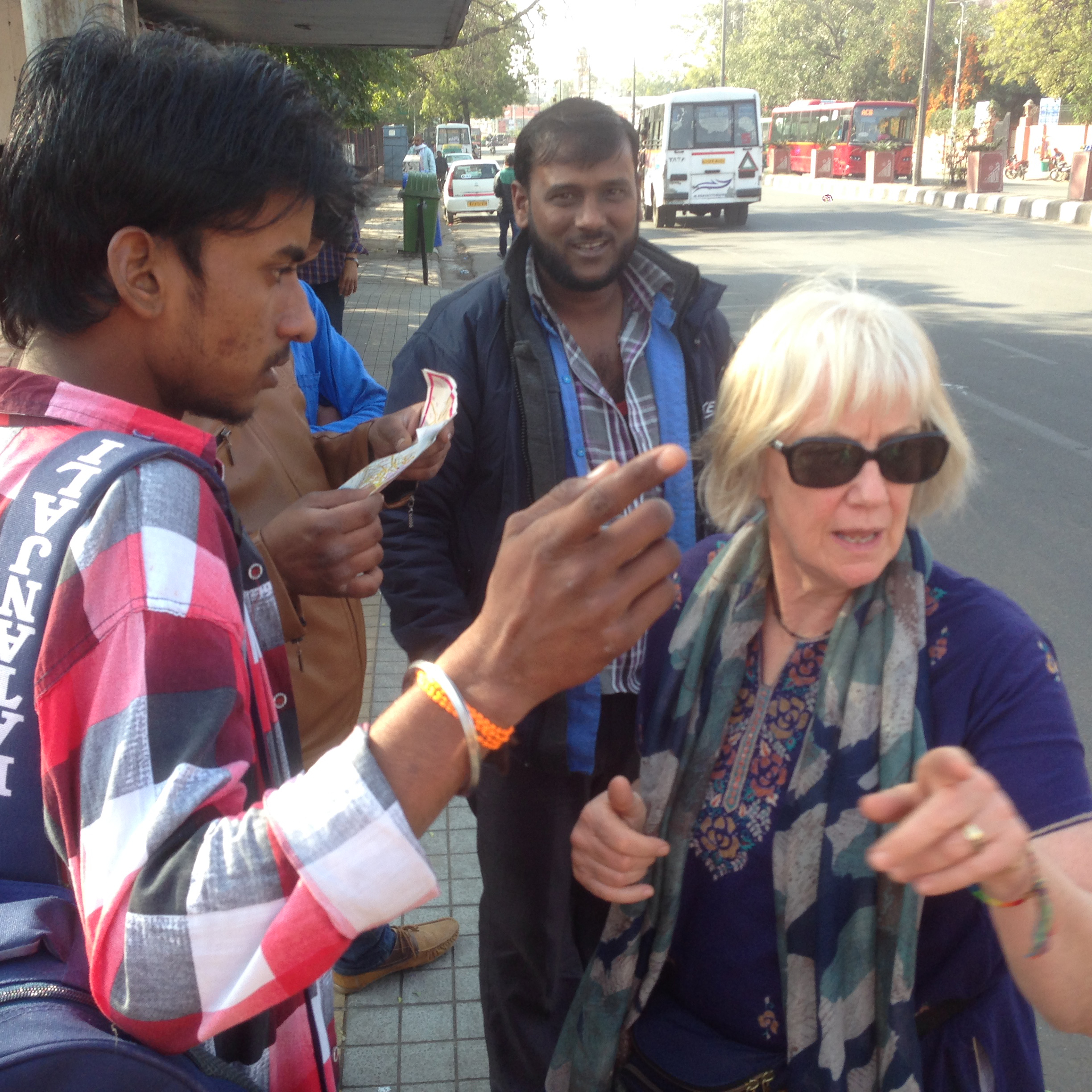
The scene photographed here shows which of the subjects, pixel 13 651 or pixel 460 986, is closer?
pixel 13 651

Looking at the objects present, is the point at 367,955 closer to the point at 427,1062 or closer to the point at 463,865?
the point at 427,1062

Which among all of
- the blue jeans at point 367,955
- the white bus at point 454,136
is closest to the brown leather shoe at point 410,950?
the blue jeans at point 367,955

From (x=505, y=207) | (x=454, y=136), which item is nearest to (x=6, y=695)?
(x=505, y=207)

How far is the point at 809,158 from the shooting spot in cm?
4244

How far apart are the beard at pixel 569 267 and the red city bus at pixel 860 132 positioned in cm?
3907

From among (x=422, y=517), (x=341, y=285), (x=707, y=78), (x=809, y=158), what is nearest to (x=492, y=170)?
(x=809, y=158)

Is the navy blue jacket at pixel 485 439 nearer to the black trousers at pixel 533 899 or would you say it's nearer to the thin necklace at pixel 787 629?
the black trousers at pixel 533 899

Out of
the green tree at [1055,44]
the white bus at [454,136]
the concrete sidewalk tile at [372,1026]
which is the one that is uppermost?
the green tree at [1055,44]

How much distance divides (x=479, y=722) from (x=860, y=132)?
141 ft

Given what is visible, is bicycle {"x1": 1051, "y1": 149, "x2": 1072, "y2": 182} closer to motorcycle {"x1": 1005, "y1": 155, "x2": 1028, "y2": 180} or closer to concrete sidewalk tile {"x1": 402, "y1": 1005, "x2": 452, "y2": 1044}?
motorcycle {"x1": 1005, "y1": 155, "x2": 1028, "y2": 180}

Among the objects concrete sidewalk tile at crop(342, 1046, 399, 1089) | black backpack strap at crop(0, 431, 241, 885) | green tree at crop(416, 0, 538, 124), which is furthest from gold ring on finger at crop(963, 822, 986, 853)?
green tree at crop(416, 0, 538, 124)

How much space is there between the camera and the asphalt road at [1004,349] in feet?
17.2

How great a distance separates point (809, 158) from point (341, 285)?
3951 cm

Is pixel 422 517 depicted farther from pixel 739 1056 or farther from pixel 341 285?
pixel 341 285
